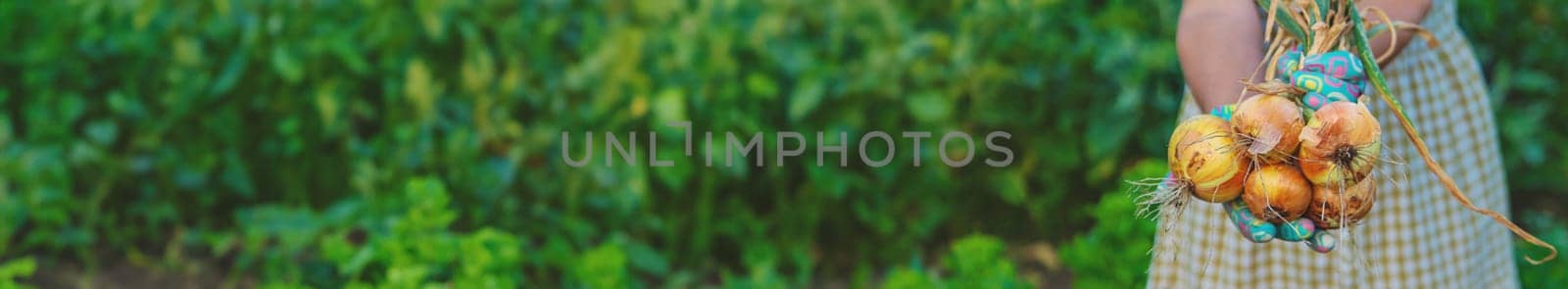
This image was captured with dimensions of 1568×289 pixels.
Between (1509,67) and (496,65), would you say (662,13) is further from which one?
(1509,67)

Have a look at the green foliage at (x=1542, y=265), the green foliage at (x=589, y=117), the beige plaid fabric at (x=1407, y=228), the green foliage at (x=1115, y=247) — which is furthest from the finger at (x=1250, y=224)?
the green foliage at (x=589, y=117)

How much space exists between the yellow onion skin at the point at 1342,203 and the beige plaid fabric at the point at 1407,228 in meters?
0.45

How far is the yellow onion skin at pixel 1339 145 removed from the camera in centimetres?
94

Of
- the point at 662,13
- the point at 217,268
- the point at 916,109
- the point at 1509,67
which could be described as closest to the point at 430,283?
the point at 662,13

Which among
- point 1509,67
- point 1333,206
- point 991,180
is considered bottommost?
point 1333,206

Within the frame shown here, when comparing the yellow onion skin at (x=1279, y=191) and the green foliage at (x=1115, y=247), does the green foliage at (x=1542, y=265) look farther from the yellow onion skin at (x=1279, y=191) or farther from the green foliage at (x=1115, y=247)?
the yellow onion skin at (x=1279, y=191)

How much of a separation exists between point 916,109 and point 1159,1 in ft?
1.83

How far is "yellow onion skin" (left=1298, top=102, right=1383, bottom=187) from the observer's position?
94 cm

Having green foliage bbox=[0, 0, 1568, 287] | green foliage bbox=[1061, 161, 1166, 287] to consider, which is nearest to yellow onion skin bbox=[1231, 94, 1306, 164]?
green foliage bbox=[1061, 161, 1166, 287]

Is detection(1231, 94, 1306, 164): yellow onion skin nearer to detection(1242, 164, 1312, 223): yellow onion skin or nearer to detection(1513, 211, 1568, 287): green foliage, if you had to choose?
detection(1242, 164, 1312, 223): yellow onion skin

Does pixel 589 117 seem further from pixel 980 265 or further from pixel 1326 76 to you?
pixel 1326 76

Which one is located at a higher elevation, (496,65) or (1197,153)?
(496,65)

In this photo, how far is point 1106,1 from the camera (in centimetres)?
282

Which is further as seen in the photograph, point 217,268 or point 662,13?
point 217,268
